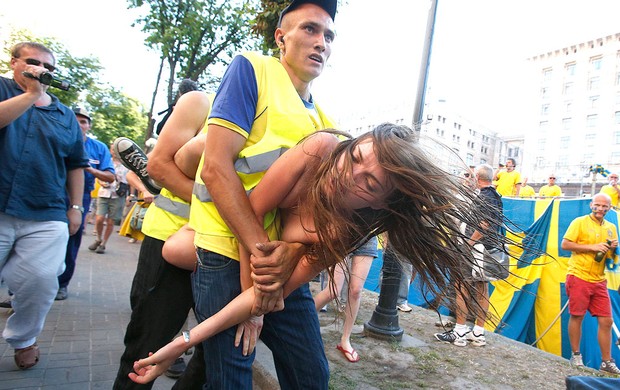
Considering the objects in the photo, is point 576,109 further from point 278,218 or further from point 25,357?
point 25,357

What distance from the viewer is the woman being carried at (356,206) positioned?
1338 millimetres

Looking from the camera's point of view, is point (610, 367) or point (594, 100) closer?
point (610, 367)

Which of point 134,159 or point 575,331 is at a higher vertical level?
point 134,159

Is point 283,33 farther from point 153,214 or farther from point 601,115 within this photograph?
point 601,115


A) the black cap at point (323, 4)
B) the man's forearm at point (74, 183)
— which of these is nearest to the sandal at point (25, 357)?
the man's forearm at point (74, 183)

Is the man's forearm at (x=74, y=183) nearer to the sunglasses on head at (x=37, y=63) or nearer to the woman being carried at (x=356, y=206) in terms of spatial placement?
the sunglasses on head at (x=37, y=63)

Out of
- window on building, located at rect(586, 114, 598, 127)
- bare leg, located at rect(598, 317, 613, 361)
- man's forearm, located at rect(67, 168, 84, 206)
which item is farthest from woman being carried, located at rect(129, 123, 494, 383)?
window on building, located at rect(586, 114, 598, 127)

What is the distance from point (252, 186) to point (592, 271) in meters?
5.21

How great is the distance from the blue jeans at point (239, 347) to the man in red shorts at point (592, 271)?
14.9ft

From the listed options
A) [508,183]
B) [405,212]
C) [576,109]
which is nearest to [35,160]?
[405,212]

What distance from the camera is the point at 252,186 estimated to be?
1500 mm

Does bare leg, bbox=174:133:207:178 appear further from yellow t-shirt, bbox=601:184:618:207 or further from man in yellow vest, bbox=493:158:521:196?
yellow t-shirt, bbox=601:184:618:207

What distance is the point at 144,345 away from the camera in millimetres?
1883

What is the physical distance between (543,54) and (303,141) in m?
76.6
